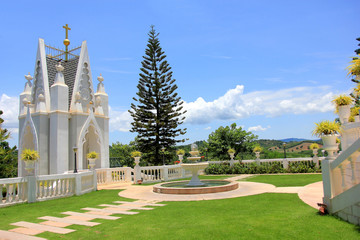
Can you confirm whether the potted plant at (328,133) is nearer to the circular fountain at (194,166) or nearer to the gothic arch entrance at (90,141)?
the circular fountain at (194,166)

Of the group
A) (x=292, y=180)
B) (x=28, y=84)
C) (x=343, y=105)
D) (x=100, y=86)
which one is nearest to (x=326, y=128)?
(x=343, y=105)

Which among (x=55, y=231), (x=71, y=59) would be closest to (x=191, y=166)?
(x=55, y=231)

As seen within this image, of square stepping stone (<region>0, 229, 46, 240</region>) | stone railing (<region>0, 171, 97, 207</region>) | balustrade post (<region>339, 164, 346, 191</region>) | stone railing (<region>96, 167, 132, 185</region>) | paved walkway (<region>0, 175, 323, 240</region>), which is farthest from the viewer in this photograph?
stone railing (<region>96, 167, 132, 185</region>)

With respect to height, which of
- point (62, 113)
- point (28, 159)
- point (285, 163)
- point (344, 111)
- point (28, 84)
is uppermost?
point (28, 84)

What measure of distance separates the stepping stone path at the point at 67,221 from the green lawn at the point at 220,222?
0.20 metres

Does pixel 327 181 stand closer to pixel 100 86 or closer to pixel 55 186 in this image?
pixel 55 186

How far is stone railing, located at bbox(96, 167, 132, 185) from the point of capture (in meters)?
13.4

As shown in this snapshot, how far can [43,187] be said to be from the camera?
8594 mm

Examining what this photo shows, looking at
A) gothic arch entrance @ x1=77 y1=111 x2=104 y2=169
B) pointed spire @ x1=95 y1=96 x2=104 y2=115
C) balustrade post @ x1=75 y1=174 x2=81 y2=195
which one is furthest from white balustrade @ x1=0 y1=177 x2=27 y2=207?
pointed spire @ x1=95 y1=96 x2=104 y2=115

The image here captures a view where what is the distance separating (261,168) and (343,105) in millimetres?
7924

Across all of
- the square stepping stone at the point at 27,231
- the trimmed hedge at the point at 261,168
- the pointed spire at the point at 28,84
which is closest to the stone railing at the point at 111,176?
the trimmed hedge at the point at 261,168

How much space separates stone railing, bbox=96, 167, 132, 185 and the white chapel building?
1.40 metres

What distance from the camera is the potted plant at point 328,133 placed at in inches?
187

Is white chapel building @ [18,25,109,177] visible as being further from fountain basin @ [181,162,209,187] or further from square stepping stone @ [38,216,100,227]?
square stepping stone @ [38,216,100,227]
